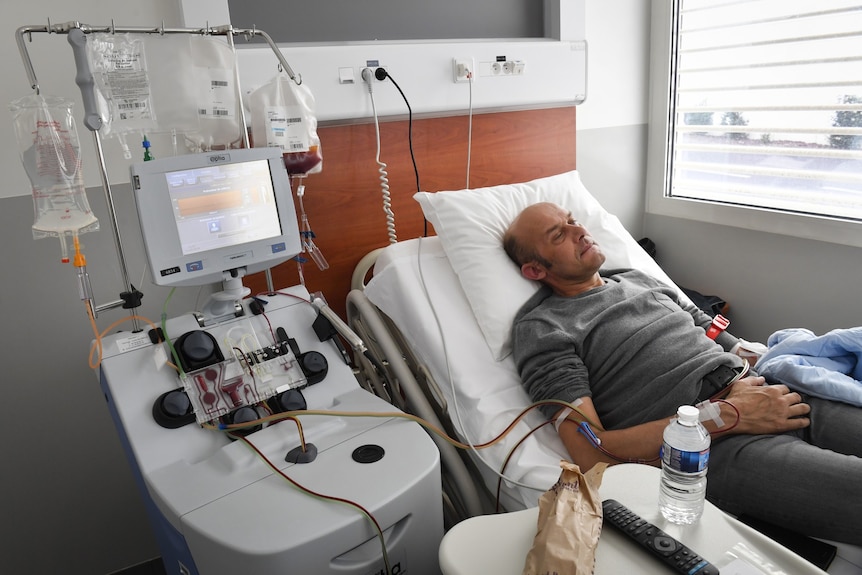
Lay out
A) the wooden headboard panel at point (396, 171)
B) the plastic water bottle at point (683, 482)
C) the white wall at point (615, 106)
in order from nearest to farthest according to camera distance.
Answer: the plastic water bottle at point (683, 482)
the wooden headboard panel at point (396, 171)
the white wall at point (615, 106)

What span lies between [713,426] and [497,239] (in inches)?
29.5

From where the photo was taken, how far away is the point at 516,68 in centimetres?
A: 208

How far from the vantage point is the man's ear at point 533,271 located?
1659mm

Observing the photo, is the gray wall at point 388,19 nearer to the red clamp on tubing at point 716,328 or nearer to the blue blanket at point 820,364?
the red clamp on tubing at point 716,328

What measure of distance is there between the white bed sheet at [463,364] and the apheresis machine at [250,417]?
0.22 m

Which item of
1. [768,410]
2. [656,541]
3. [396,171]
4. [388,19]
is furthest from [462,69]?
[656,541]

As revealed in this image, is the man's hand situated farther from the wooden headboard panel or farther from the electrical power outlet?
the electrical power outlet

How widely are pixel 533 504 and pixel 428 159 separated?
1.21 meters

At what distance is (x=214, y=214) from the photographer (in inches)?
50.9

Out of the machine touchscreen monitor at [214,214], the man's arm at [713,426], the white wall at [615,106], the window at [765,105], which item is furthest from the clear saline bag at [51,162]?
the window at [765,105]

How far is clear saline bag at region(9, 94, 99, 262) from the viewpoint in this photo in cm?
121

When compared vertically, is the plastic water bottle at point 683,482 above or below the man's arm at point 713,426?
above

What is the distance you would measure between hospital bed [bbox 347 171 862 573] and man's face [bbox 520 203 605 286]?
0.09 m

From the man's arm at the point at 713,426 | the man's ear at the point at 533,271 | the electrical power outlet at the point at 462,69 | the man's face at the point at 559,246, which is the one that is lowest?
the man's arm at the point at 713,426
